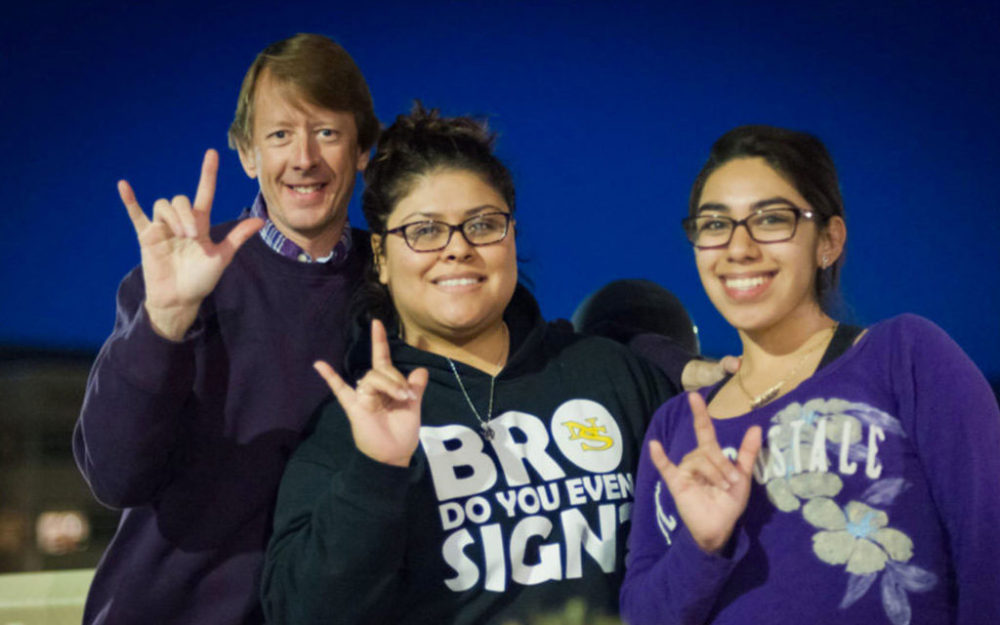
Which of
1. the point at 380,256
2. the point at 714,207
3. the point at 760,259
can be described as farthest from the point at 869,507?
the point at 380,256

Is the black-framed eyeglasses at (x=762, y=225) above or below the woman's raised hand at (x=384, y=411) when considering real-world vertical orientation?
above

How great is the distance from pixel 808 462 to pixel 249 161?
1.17m

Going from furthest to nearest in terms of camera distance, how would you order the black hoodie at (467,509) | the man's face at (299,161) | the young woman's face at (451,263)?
the man's face at (299,161), the young woman's face at (451,263), the black hoodie at (467,509)

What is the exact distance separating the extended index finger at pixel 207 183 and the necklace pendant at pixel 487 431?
0.56m

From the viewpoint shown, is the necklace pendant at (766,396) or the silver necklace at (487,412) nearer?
the necklace pendant at (766,396)

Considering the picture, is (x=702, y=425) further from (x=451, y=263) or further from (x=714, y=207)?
(x=451, y=263)

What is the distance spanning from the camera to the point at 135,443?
4.63 feet

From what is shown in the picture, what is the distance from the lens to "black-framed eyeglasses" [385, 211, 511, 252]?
1476 millimetres

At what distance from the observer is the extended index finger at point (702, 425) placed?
122 centimetres

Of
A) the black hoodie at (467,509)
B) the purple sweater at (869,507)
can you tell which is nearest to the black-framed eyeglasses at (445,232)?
the black hoodie at (467,509)

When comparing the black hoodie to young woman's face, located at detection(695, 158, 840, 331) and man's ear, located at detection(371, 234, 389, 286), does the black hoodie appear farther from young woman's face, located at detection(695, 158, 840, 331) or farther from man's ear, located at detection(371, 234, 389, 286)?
young woman's face, located at detection(695, 158, 840, 331)

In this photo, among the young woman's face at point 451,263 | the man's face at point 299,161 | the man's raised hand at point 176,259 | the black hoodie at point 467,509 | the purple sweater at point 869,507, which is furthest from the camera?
the man's face at point 299,161

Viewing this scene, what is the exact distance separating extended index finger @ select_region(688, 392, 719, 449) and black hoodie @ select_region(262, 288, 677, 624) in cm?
26

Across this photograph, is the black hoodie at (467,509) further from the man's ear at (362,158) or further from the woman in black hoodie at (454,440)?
the man's ear at (362,158)
